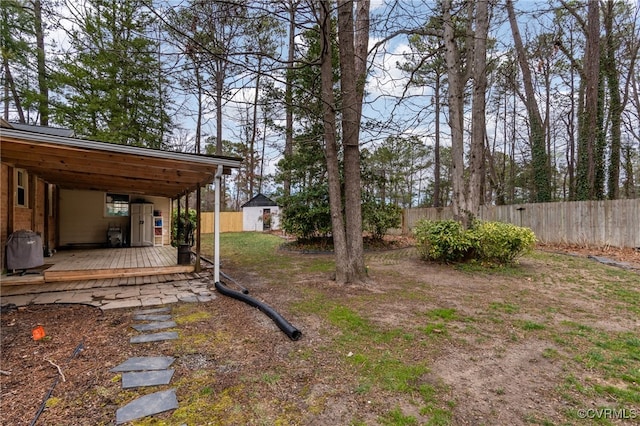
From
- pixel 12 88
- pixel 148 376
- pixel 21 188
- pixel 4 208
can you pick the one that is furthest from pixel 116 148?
pixel 12 88

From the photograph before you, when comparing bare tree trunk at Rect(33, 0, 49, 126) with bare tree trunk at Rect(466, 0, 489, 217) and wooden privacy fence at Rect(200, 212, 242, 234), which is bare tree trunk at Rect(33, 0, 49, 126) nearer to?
wooden privacy fence at Rect(200, 212, 242, 234)

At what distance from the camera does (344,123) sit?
4980mm

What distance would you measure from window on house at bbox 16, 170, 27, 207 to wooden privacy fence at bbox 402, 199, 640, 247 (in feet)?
44.4

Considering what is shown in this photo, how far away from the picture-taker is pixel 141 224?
9984mm

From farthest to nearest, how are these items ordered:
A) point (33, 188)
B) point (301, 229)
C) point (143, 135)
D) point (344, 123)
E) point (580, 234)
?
1. point (143, 135)
2. point (301, 229)
3. point (580, 234)
4. point (33, 188)
5. point (344, 123)

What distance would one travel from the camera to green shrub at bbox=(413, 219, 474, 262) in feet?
21.7

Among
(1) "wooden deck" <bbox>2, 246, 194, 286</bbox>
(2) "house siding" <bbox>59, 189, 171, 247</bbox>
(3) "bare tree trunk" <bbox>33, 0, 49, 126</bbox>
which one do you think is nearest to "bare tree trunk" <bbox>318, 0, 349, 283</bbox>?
(1) "wooden deck" <bbox>2, 246, 194, 286</bbox>

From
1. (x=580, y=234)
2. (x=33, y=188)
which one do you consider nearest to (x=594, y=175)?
(x=580, y=234)

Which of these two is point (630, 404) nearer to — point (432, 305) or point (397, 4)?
point (432, 305)

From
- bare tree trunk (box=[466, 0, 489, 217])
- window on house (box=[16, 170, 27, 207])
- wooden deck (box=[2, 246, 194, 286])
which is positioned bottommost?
wooden deck (box=[2, 246, 194, 286])

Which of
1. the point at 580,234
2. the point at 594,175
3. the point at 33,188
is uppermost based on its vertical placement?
the point at 594,175

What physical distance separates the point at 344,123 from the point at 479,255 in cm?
433

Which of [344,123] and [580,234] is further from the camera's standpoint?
[580,234]

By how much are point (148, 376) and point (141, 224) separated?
899cm
